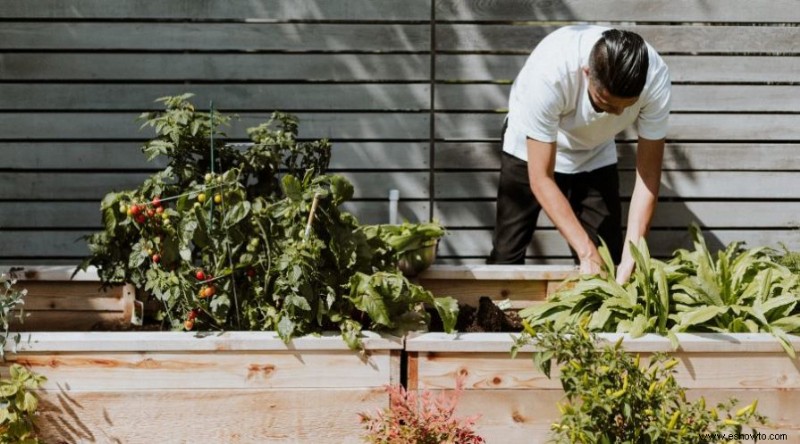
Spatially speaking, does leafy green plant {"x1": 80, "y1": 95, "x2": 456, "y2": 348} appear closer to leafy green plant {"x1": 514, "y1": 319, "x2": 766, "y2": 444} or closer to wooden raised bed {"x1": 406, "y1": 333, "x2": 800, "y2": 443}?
wooden raised bed {"x1": 406, "y1": 333, "x2": 800, "y2": 443}

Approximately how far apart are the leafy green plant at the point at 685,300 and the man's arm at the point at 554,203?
74mm

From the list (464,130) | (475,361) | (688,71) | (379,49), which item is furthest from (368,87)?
(475,361)

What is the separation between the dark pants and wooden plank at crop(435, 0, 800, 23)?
93 cm

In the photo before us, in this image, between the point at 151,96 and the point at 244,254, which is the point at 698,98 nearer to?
the point at 244,254

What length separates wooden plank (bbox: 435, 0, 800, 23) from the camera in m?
4.66

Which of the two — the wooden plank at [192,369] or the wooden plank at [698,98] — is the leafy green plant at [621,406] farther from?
the wooden plank at [698,98]

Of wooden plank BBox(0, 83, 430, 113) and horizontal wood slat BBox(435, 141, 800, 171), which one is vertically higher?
wooden plank BBox(0, 83, 430, 113)

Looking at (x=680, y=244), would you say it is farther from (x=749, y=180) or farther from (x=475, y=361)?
(x=475, y=361)

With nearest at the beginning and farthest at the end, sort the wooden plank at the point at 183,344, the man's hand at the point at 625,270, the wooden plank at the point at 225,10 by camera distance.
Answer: the wooden plank at the point at 183,344
the man's hand at the point at 625,270
the wooden plank at the point at 225,10

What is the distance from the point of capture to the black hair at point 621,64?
3143 mm

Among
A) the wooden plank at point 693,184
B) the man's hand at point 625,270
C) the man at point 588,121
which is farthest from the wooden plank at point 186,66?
the man's hand at point 625,270

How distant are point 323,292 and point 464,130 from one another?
1.98 meters

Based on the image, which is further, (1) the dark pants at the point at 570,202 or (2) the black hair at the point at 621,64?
(1) the dark pants at the point at 570,202

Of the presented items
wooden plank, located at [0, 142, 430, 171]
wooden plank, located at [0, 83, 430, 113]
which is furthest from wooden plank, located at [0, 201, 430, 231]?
wooden plank, located at [0, 83, 430, 113]
